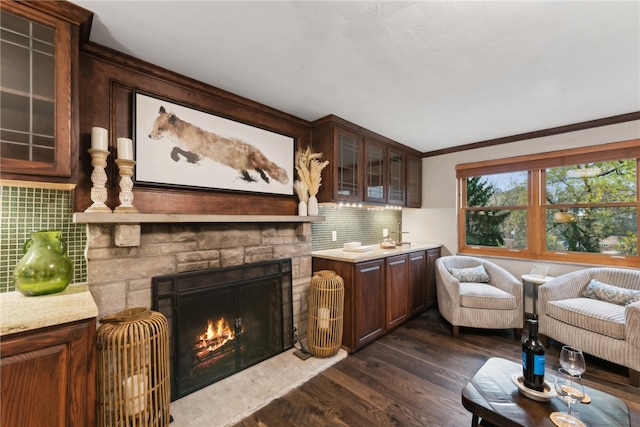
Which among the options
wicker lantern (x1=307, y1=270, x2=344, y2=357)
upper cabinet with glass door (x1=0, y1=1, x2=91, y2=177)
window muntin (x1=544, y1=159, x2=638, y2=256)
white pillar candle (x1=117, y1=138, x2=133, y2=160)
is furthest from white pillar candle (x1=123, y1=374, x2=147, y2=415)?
window muntin (x1=544, y1=159, x2=638, y2=256)

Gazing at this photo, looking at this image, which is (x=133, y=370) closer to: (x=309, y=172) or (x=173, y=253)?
(x=173, y=253)

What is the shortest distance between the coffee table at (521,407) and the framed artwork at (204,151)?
2195 millimetres

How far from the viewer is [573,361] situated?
1.41 metres

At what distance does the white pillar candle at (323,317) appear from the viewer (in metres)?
2.61

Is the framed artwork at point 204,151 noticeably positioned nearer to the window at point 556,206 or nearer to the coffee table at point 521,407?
the coffee table at point 521,407

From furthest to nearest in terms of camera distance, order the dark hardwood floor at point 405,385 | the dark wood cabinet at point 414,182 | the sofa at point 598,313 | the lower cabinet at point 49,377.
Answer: the dark wood cabinet at point 414,182 < the sofa at point 598,313 < the dark hardwood floor at point 405,385 < the lower cabinet at point 49,377

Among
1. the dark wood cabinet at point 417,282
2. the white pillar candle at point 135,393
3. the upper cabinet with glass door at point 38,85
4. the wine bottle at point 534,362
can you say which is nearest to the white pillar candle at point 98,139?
the upper cabinet with glass door at point 38,85

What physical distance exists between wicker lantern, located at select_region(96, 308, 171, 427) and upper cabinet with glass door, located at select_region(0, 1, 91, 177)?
0.90 m

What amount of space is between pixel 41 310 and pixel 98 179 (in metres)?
0.77

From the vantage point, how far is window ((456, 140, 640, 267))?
9.88ft

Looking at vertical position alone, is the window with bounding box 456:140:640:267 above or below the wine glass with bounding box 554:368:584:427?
above

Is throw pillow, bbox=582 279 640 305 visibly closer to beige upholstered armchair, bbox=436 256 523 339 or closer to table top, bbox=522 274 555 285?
table top, bbox=522 274 555 285

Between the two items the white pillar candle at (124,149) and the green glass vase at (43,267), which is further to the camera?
the white pillar candle at (124,149)

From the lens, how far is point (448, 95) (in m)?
2.43
